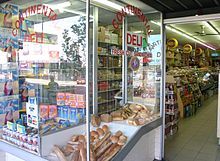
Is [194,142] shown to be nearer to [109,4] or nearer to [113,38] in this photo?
[113,38]

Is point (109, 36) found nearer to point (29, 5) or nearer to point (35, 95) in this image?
point (29, 5)

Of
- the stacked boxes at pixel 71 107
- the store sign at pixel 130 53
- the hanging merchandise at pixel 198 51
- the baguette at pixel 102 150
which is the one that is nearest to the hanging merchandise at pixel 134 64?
the store sign at pixel 130 53

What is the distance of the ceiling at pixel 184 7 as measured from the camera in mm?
3531

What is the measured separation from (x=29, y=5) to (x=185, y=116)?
20.3 feet

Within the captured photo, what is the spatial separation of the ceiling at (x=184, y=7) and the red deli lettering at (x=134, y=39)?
0.61m

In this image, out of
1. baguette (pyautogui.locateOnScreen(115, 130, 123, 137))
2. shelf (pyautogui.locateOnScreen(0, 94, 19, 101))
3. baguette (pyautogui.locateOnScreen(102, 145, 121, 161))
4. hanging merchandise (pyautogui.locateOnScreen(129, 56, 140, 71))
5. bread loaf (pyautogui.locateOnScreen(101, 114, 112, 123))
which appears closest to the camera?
baguette (pyautogui.locateOnScreen(102, 145, 121, 161))

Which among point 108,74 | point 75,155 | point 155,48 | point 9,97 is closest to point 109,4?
point 155,48

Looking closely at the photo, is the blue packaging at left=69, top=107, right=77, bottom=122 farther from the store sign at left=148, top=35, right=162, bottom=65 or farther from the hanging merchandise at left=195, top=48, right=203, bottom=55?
the hanging merchandise at left=195, top=48, right=203, bottom=55

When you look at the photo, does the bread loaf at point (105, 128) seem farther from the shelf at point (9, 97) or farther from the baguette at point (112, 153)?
the shelf at point (9, 97)

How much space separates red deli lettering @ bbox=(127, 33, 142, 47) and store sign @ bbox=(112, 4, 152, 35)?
0.70 ft

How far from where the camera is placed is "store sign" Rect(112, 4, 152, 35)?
386 centimetres

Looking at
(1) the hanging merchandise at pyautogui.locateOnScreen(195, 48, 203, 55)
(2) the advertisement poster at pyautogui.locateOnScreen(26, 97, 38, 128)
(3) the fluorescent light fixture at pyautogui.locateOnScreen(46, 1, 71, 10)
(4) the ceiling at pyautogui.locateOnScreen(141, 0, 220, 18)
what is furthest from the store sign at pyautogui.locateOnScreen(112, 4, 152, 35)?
(1) the hanging merchandise at pyautogui.locateOnScreen(195, 48, 203, 55)

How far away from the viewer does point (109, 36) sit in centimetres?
453

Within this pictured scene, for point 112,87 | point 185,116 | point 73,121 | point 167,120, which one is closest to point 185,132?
point 167,120
